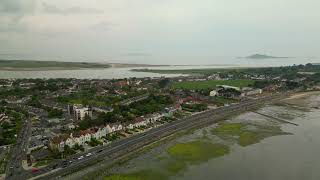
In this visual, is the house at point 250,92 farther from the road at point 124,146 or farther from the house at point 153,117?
the house at point 153,117

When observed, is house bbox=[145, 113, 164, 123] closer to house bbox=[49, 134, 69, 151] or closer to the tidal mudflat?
the tidal mudflat


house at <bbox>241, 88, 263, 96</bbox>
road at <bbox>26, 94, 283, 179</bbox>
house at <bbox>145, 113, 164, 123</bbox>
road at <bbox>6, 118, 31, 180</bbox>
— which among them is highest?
house at <bbox>241, 88, 263, 96</bbox>

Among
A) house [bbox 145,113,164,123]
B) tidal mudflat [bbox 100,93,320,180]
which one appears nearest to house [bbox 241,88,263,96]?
tidal mudflat [bbox 100,93,320,180]

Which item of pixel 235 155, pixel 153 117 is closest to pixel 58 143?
pixel 153 117

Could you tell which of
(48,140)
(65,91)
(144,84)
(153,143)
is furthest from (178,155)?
(144,84)

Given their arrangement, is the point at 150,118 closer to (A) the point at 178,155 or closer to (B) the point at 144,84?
(A) the point at 178,155

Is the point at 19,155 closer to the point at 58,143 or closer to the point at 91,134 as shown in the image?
the point at 58,143

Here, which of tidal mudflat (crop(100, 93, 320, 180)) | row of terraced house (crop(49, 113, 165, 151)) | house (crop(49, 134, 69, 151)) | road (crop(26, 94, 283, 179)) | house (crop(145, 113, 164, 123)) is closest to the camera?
tidal mudflat (crop(100, 93, 320, 180))
